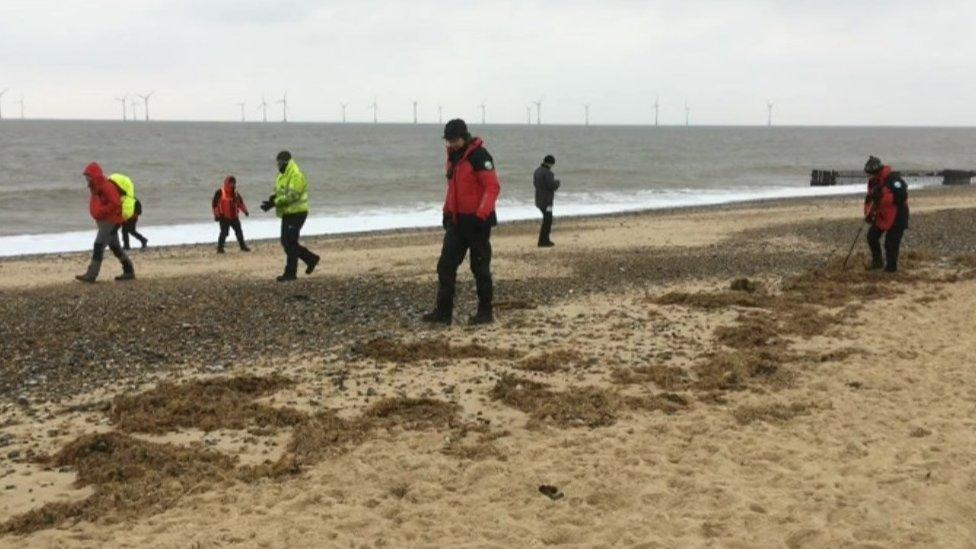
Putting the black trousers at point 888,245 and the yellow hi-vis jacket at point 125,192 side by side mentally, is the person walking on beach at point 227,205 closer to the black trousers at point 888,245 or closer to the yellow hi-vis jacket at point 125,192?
the yellow hi-vis jacket at point 125,192

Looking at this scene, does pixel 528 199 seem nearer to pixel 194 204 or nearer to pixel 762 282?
pixel 194 204

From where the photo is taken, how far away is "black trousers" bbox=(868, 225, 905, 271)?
38.9 ft

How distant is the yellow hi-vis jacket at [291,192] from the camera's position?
11852mm

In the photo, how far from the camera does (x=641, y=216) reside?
2742cm

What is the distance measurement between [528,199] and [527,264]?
23135mm

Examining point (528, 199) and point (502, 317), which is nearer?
point (502, 317)

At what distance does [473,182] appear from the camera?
27.9 ft

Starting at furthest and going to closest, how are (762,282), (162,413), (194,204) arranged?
(194,204) < (762,282) < (162,413)

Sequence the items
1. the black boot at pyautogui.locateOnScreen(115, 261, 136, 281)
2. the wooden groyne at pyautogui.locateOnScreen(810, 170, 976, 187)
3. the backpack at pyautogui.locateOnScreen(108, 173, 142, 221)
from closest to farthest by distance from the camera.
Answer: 1. the backpack at pyautogui.locateOnScreen(108, 173, 142, 221)
2. the black boot at pyautogui.locateOnScreen(115, 261, 136, 281)
3. the wooden groyne at pyautogui.locateOnScreen(810, 170, 976, 187)

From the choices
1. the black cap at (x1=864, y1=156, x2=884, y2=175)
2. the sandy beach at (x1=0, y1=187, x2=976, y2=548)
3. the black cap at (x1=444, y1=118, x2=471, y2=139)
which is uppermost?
the black cap at (x1=444, y1=118, x2=471, y2=139)

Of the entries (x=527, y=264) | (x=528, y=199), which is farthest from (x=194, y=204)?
(x=527, y=264)

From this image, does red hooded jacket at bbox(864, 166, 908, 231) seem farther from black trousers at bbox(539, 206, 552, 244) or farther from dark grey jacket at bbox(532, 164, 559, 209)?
black trousers at bbox(539, 206, 552, 244)

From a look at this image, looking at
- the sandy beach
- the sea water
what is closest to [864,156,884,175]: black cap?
the sandy beach

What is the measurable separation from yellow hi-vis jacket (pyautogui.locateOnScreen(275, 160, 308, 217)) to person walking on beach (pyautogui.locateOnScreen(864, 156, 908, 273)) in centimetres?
706
